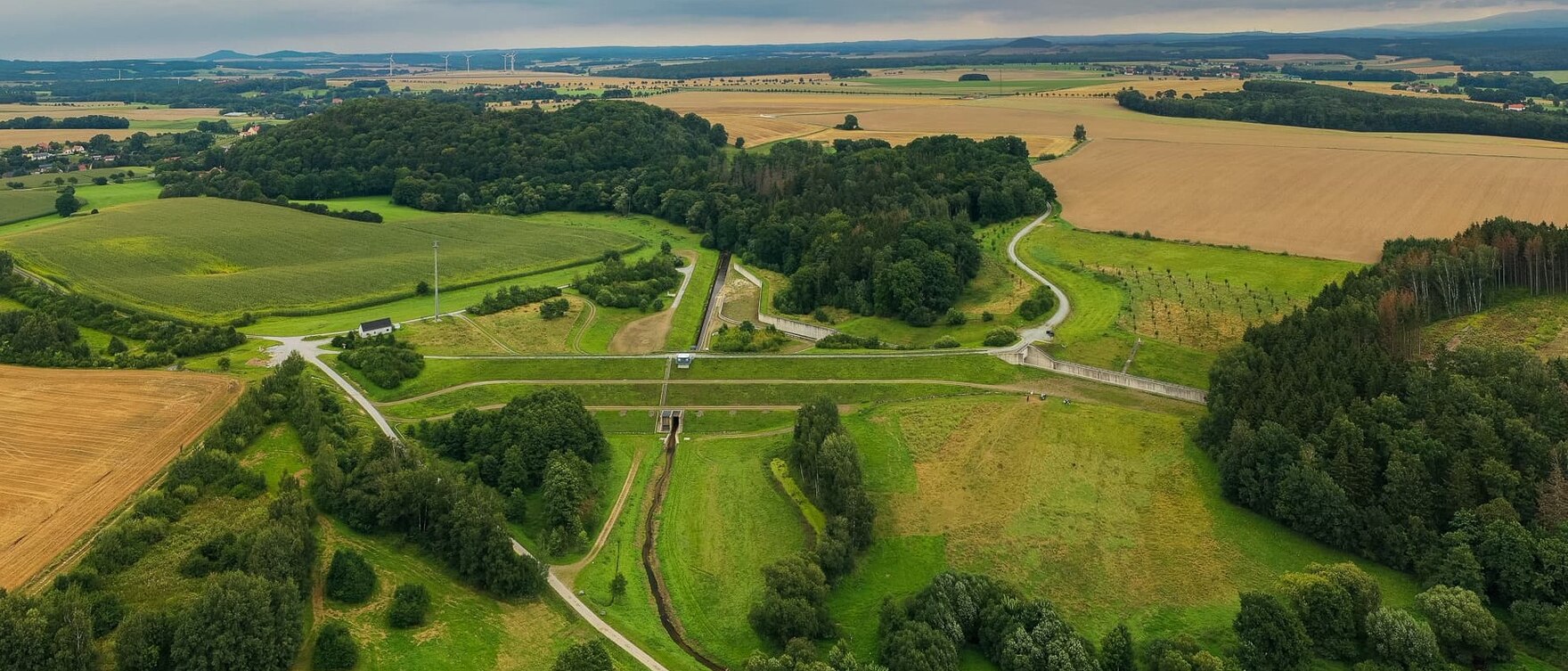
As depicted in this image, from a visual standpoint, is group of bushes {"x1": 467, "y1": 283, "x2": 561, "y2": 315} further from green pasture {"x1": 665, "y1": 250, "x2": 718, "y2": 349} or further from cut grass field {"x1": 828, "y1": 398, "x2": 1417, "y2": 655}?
cut grass field {"x1": 828, "y1": 398, "x2": 1417, "y2": 655}

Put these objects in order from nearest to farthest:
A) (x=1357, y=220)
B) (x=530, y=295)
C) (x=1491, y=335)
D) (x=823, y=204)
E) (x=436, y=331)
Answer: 1. (x=1491, y=335)
2. (x=436, y=331)
3. (x=530, y=295)
4. (x=1357, y=220)
5. (x=823, y=204)

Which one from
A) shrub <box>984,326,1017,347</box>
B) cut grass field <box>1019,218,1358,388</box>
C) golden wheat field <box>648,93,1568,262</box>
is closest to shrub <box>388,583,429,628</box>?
shrub <box>984,326,1017,347</box>

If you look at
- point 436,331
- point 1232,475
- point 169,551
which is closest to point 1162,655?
point 1232,475

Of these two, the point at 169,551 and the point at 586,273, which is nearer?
the point at 169,551

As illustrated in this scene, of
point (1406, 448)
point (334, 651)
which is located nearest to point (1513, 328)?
point (1406, 448)

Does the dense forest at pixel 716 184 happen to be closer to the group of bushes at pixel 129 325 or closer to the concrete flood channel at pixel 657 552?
the concrete flood channel at pixel 657 552

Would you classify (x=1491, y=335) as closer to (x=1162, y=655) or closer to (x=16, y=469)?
(x=1162, y=655)

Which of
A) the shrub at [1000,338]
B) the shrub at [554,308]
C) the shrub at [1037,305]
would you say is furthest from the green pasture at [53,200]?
the shrub at [1037,305]
